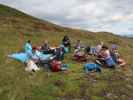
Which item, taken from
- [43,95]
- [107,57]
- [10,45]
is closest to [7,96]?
[43,95]

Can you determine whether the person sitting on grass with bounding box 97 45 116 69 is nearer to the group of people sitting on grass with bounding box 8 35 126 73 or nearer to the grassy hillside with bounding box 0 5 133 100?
the group of people sitting on grass with bounding box 8 35 126 73

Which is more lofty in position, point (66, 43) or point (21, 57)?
point (66, 43)

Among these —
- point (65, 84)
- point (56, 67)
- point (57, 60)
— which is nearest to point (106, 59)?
point (57, 60)

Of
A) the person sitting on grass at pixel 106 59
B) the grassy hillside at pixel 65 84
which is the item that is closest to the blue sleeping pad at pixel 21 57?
the grassy hillside at pixel 65 84

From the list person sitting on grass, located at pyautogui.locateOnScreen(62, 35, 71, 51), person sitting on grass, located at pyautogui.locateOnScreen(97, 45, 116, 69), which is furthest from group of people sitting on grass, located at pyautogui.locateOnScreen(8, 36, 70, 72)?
person sitting on grass, located at pyautogui.locateOnScreen(62, 35, 71, 51)

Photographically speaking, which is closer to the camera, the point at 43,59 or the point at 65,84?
the point at 65,84

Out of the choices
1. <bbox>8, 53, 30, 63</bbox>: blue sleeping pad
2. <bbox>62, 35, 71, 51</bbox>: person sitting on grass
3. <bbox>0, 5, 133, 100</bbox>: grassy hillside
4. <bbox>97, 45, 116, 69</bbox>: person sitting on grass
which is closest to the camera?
<bbox>0, 5, 133, 100</bbox>: grassy hillside

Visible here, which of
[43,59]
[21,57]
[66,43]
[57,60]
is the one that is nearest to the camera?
[43,59]

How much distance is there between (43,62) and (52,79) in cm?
353

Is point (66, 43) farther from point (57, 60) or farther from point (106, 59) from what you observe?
point (106, 59)

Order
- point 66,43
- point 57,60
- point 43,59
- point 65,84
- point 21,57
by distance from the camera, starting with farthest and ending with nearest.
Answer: point 66,43 < point 21,57 < point 57,60 < point 43,59 < point 65,84

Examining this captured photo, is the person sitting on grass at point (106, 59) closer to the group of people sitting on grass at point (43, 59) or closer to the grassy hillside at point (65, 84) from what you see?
the grassy hillside at point (65, 84)

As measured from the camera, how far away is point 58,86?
792 inches

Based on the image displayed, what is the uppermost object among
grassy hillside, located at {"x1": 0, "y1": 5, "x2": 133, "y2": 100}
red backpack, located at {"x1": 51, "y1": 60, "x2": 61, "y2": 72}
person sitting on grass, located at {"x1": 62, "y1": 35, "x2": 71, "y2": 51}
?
person sitting on grass, located at {"x1": 62, "y1": 35, "x2": 71, "y2": 51}
